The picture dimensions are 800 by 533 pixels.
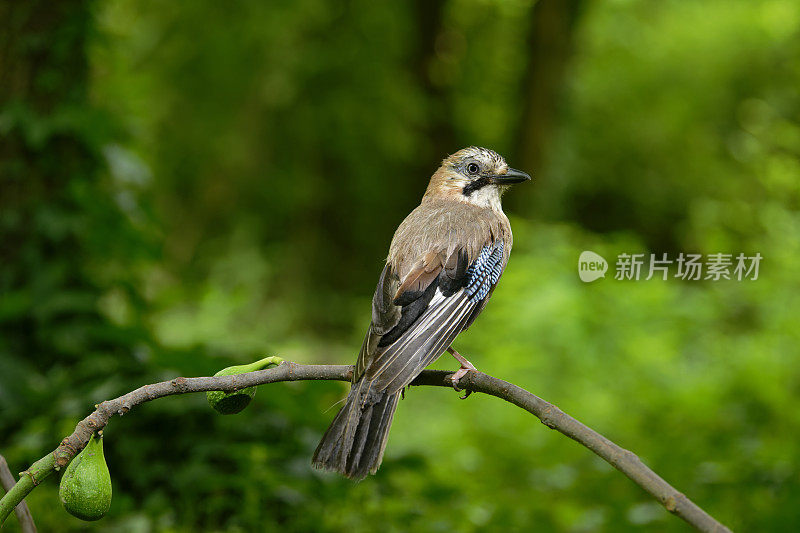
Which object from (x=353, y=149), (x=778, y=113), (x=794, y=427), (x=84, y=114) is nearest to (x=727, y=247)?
(x=778, y=113)

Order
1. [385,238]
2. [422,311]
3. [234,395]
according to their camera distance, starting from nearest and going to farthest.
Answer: [234,395], [422,311], [385,238]

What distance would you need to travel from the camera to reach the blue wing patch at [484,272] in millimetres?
2184

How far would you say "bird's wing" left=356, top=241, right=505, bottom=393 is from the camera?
186 cm

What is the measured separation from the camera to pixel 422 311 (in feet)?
6.70

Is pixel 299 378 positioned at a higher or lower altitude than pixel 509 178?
lower

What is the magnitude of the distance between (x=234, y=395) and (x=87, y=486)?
0.94ft

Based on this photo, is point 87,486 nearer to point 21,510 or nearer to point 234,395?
point 21,510

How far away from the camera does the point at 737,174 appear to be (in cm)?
1191

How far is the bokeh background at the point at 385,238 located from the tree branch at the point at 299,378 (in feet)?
5.50

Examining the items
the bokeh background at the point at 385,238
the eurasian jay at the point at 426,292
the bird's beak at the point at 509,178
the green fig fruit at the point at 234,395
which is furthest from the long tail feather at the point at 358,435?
the bokeh background at the point at 385,238

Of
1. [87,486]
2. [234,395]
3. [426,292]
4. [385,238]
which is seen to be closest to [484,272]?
[426,292]

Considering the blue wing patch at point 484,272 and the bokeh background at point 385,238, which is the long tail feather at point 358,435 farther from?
the bokeh background at point 385,238

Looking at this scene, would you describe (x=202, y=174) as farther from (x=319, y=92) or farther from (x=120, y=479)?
(x=120, y=479)

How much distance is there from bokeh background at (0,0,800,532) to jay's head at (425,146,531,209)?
3.48 feet
